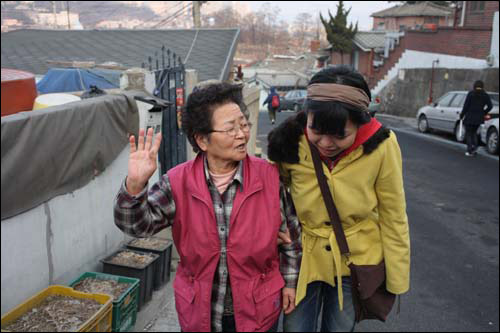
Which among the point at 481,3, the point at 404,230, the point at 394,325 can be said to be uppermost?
the point at 481,3

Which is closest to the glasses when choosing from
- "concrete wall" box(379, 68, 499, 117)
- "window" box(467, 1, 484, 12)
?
"concrete wall" box(379, 68, 499, 117)

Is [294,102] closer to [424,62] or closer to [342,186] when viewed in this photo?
[342,186]

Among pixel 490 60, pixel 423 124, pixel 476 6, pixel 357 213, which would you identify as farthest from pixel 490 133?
pixel 476 6

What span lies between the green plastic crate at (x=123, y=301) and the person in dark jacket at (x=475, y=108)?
33.0 feet

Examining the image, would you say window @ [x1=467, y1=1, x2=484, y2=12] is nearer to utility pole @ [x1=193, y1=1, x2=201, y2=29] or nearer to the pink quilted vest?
utility pole @ [x1=193, y1=1, x2=201, y2=29]

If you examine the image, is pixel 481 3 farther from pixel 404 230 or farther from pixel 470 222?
pixel 404 230

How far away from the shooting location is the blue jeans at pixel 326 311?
240cm

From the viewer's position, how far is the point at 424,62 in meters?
25.6

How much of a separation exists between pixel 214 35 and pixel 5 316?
1505cm

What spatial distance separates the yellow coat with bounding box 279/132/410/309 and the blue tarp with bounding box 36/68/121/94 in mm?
6745

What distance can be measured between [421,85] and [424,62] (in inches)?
71.7

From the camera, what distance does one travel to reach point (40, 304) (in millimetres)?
3594

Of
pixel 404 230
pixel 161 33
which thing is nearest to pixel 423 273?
pixel 404 230

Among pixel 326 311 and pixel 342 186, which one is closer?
pixel 342 186
